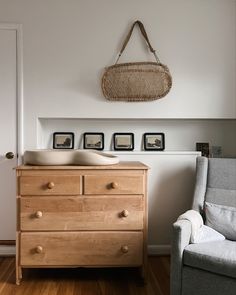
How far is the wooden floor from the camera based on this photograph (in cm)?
229

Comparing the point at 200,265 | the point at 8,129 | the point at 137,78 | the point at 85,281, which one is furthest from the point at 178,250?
the point at 8,129

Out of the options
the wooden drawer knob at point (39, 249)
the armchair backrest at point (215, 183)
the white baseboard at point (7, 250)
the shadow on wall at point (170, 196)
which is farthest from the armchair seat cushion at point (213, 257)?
the white baseboard at point (7, 250)

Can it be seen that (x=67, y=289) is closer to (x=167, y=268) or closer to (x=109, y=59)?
(x=167, y=268)

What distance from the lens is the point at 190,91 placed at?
2.87 m

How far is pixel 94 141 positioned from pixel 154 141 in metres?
0.55

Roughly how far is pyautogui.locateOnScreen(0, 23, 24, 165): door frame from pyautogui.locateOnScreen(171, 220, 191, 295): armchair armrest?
59.6 inches

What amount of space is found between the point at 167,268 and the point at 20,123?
1.72 metres

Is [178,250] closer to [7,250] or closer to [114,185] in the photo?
[114,185]

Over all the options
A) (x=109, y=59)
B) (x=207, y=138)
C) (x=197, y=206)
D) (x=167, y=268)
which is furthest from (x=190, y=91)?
(x=167, y=268)

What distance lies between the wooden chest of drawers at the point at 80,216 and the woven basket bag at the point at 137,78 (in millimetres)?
751

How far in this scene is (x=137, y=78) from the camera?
2.79 meters

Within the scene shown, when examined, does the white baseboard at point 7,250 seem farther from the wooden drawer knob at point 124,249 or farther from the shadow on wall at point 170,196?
the shadow on wall at point 170,196

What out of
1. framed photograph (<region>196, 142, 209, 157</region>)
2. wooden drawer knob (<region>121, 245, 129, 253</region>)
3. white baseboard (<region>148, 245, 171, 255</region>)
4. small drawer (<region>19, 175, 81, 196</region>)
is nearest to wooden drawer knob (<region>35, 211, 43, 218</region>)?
small drawer (<region>19, 175, 81, 196</region>)

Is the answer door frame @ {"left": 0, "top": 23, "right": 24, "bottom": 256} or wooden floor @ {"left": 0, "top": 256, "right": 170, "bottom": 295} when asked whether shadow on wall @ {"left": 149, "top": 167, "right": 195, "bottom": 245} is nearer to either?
wooden floor @ {"left": 0, "top": 256, "right": 170, "bottom": 295}
